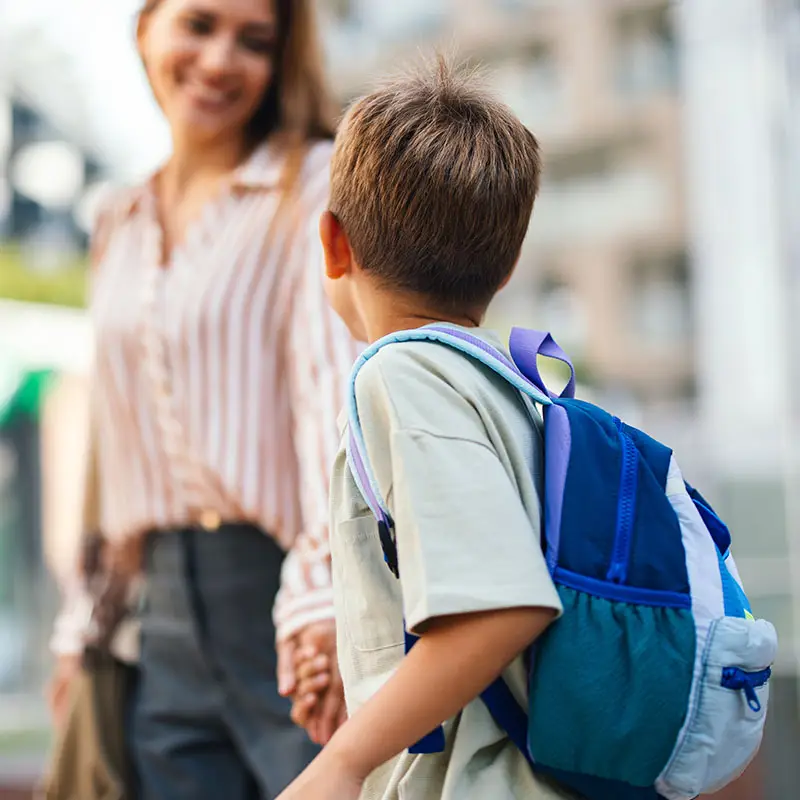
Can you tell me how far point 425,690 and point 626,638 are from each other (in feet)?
0.52

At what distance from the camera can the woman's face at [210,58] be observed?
164cm

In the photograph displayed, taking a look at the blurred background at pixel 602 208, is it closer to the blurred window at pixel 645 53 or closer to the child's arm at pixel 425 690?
the blurred window at pixel 645 53

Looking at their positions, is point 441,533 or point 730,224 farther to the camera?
point 730,224

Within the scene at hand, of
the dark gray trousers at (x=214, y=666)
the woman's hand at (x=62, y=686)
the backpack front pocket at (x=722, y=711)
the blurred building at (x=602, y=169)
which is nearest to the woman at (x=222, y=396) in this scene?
the dark gray trousers at (x=214, y=666)

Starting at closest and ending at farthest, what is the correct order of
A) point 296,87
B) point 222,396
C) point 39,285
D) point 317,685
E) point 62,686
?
point 317,685
point 222,396
point 296,87
point 62,686
point 39,285

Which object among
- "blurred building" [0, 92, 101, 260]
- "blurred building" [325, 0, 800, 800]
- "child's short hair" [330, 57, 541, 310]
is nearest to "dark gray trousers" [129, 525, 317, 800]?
"child's short hair" [330, 57, 541, 310]

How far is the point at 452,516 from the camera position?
925 mm

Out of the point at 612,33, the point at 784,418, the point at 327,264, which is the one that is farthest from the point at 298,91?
the point at 612,33

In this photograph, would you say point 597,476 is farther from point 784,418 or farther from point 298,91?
point 784,418

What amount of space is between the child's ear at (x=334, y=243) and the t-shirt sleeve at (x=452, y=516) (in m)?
0.18

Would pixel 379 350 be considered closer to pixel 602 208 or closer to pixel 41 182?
pixel 41 182

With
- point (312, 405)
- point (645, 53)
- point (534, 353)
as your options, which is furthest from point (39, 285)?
point (645, 53)

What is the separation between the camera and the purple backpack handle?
1067 mm

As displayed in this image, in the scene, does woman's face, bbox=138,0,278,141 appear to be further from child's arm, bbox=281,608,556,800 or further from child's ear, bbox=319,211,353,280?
child's arm, bbox=281,608,556,800
